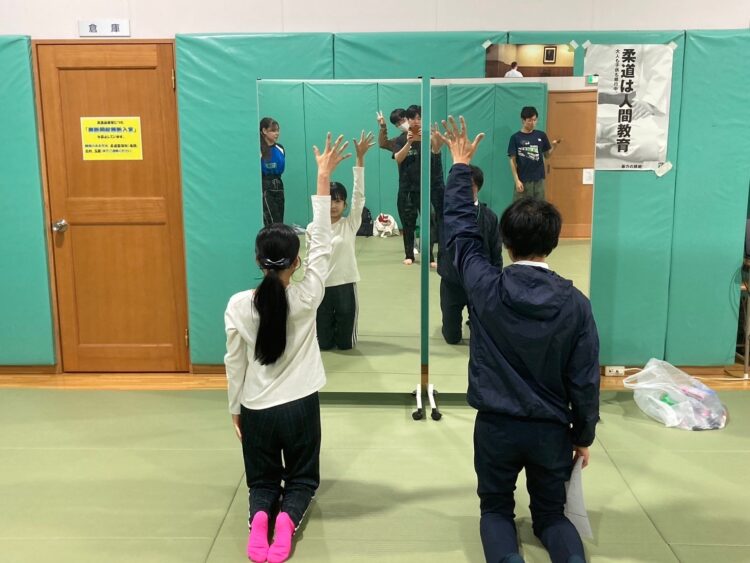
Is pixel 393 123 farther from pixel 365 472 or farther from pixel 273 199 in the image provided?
pixel 365 472

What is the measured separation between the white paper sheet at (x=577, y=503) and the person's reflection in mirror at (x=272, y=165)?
2.13 meters

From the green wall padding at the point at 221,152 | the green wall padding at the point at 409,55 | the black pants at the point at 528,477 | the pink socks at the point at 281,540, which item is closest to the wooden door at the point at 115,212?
the green wall padding at the point at 221,152

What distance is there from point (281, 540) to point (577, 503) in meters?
1.04

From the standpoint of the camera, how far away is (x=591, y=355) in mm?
2104

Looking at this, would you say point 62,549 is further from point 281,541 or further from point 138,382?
point 138,382

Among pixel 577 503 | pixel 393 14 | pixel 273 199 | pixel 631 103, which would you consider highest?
pixel 393 14

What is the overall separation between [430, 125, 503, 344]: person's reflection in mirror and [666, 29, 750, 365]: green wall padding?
4.30ft

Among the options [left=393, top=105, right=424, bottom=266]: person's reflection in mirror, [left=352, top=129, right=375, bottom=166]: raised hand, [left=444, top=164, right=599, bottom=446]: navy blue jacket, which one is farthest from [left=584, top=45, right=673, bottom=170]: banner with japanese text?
[left=444, top=164, right=599, bottom=446]: navy blue jacket

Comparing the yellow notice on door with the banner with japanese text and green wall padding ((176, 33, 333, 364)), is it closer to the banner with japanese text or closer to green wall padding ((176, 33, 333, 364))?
green wall padding ((176, 33, 333, 364))

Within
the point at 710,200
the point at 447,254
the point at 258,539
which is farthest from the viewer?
the point at 710,200

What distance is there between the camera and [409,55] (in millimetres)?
3961

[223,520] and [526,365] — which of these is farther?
[223,520]

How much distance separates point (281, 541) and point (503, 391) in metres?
0.97

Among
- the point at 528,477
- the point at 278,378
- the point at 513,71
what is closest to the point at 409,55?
the point at 513,71
